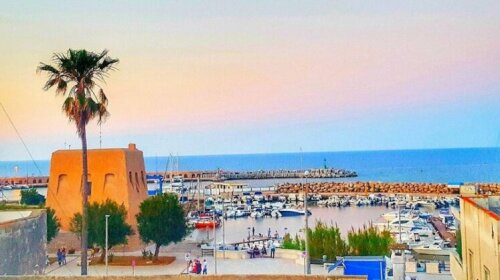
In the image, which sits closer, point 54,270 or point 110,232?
point 54,270

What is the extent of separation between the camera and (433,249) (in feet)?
103

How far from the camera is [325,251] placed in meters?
28.1

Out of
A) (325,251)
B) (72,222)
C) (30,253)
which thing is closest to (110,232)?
(72,222)

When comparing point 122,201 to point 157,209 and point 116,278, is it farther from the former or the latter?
point 116,278

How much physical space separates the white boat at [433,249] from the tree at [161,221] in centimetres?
1155

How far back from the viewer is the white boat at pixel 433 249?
2958cm

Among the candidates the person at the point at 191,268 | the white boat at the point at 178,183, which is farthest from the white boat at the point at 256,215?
the person at the point at 191,268

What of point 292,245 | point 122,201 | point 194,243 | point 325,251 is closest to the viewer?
point 325,251

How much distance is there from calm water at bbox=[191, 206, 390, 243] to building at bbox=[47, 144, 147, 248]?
1072 cm

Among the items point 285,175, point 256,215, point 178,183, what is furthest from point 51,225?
point 285,175

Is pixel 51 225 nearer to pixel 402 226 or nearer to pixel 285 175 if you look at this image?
pixel 402 226

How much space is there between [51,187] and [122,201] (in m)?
4.16

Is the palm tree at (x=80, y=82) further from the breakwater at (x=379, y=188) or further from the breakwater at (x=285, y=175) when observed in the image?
the breakwater at (x=285, y=175)

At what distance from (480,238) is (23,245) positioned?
10723 mm
